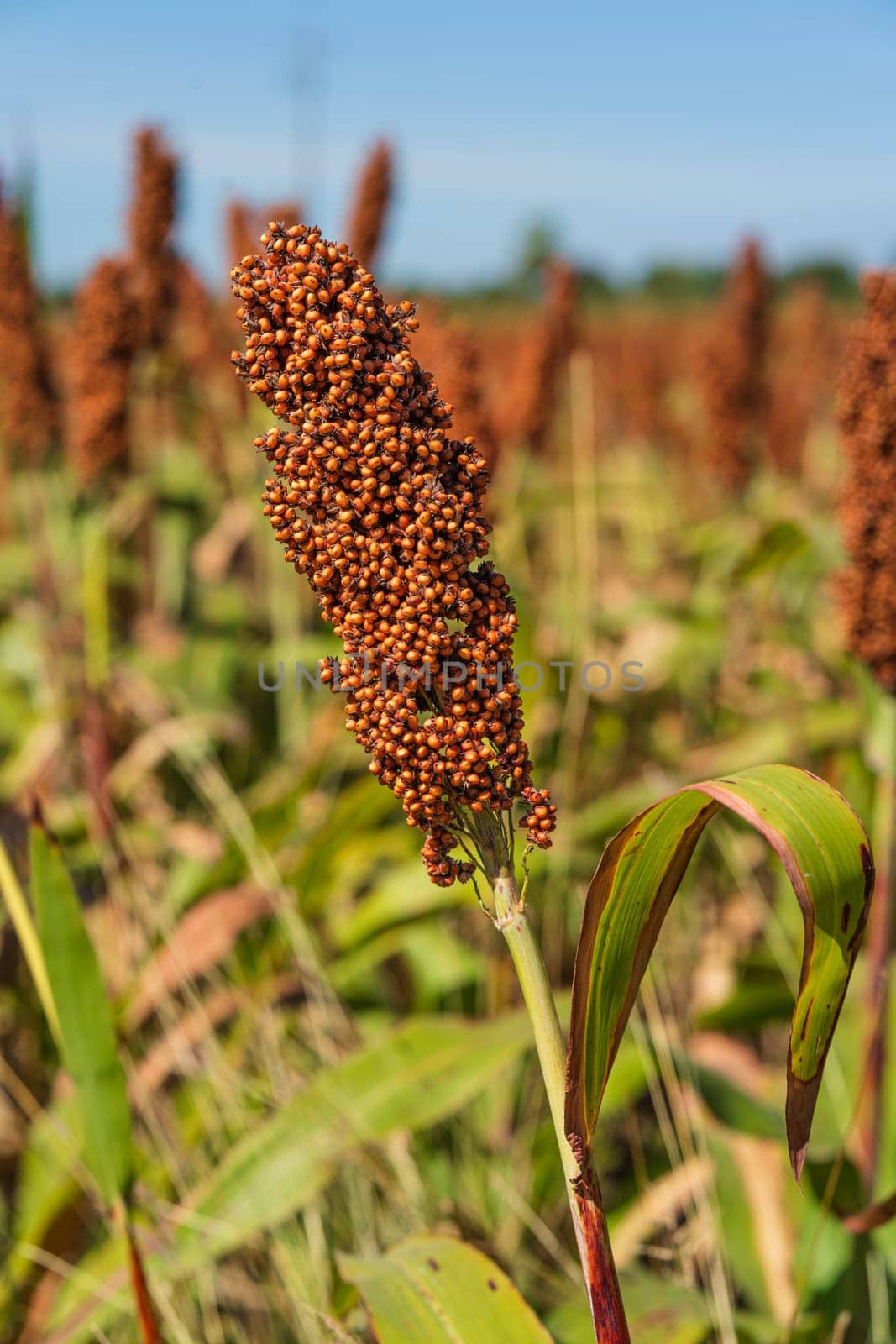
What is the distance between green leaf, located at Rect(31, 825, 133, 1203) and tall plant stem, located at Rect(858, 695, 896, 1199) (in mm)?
1508

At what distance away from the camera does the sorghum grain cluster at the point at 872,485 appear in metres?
2.60

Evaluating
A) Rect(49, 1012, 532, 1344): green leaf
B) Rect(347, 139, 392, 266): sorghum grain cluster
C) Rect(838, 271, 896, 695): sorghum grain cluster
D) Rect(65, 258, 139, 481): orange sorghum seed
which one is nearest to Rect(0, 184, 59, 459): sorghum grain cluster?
Rect(65, 258, 139, 481): orange sorghum seed

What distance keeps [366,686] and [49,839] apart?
2.36 feet

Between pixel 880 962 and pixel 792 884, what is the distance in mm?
1735

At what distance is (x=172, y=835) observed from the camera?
12.3ft

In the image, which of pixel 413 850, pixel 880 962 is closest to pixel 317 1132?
pixel 880 962

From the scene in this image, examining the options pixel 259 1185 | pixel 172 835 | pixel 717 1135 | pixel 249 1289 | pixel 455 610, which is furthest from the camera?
pixel 172 835

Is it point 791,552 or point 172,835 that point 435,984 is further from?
point 791,552

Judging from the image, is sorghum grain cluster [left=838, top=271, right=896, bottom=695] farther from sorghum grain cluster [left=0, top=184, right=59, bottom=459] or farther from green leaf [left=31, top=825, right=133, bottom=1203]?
sorghum grain cluster [left=0, top=184, right=59, bottom=459]

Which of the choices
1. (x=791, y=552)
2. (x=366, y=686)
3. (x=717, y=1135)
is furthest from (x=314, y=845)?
(x=366, y=686)

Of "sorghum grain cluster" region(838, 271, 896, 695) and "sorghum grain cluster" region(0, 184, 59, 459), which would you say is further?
"sorghum grain cluster" region(0, 184, 59, 459)

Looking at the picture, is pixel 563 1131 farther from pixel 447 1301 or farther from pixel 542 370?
pixel 542 370

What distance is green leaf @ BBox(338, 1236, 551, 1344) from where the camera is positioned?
1327 millimetres

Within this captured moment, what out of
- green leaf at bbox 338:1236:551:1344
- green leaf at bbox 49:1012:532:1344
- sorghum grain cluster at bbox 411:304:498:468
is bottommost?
green leaf at bbox 49:1012:532:1344
